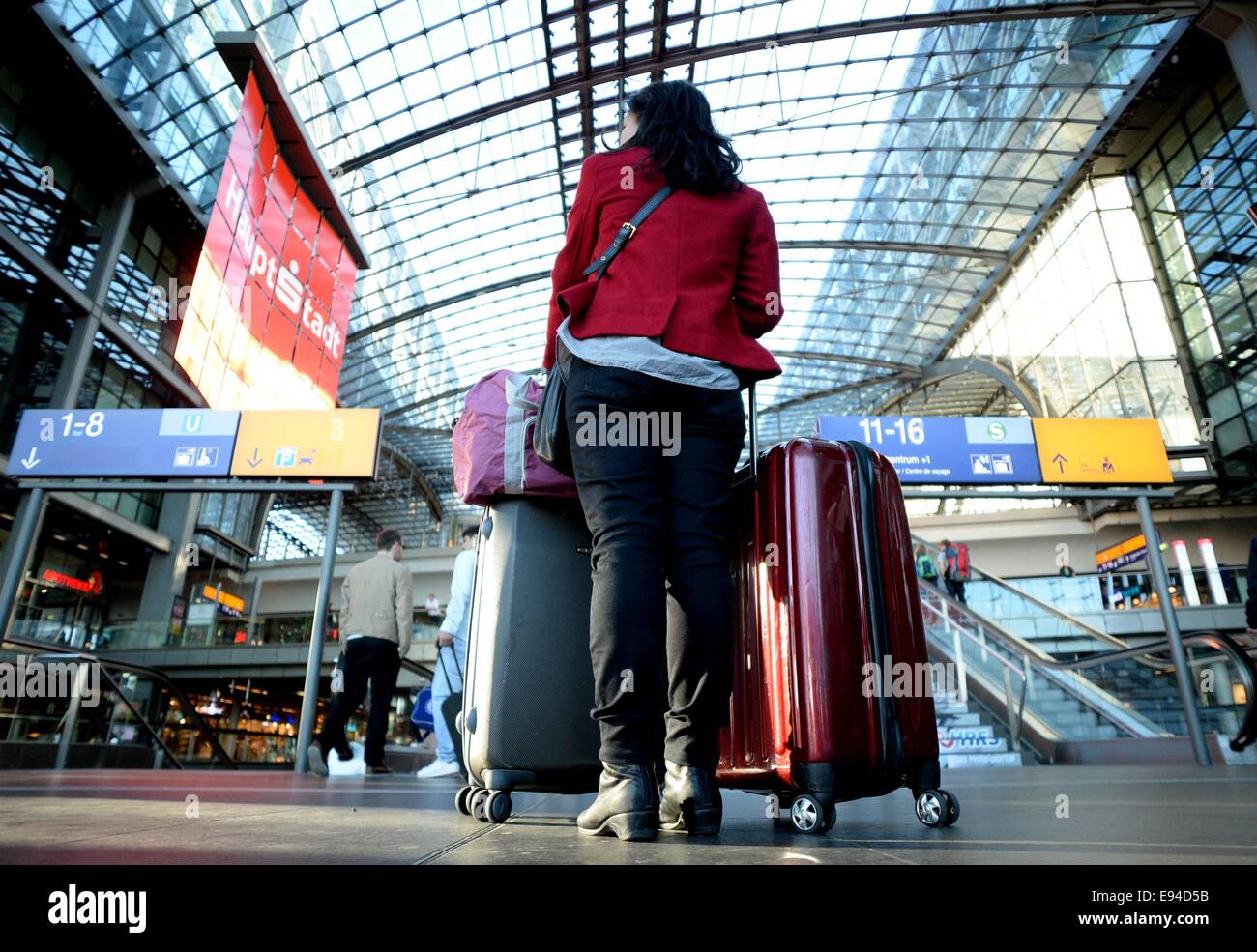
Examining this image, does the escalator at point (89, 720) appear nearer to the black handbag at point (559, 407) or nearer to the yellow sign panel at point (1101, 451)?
the black handbag at point (559, 407)

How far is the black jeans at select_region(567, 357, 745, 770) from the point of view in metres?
1.66

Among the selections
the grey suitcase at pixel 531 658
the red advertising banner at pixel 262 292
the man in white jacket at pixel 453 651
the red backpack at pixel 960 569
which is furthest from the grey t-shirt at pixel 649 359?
the red backpack at pixel 960 569

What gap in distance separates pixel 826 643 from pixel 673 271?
3.31 feet

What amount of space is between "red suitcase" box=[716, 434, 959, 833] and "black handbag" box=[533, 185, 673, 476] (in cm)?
61

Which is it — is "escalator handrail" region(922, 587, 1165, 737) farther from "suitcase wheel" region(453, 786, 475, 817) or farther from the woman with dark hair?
"suitcase wheel" region(453, 786, 475, 817)

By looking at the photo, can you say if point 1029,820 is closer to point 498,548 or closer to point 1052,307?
point 498,548

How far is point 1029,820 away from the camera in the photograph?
70.1 inches

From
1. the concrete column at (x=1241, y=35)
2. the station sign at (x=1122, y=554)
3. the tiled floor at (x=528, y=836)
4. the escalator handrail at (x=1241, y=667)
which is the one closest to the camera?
the tiled floor at (x=528, y=836)

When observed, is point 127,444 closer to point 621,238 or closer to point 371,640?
point 371,640

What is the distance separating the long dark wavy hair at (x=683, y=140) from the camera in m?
2.07

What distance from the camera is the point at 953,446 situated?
28.9 feet

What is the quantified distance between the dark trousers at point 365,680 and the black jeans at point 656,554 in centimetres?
430

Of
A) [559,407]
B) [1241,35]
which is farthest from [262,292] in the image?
[1241,35]
